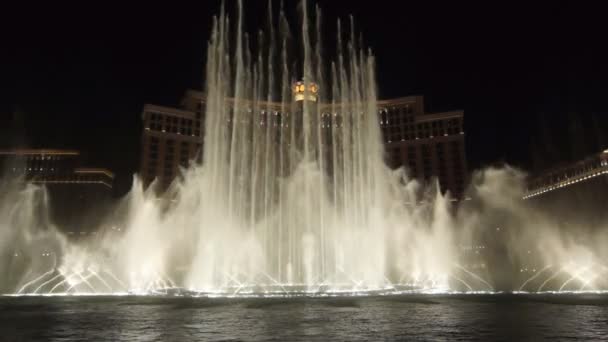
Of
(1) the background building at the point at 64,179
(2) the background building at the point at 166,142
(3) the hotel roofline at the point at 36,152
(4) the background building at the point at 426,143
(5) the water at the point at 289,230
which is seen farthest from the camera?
(3) the hotel roofline at the point at 36,152

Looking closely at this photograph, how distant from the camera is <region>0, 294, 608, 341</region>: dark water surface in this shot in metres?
10.5

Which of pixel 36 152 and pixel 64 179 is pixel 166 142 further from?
pixel 36 152

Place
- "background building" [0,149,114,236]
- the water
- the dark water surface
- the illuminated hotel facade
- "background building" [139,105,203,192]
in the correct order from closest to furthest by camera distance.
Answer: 1. the dark water surface
2. the water
3. "background building" [139,105,203,192]
4. the illuminated hotel facade
5. "background building" [0,149,114,236]

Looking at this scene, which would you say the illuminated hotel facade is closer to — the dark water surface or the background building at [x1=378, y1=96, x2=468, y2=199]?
the background building at [x1=378, y1=96, x2=468, y2=199]

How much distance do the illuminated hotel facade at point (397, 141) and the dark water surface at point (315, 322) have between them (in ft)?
244

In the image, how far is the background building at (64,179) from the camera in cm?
9431

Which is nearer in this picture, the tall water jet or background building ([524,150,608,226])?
the tall water jet

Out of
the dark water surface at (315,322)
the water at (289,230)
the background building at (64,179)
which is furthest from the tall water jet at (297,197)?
the background building at (64,179)

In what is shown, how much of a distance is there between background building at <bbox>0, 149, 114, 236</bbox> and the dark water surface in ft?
276

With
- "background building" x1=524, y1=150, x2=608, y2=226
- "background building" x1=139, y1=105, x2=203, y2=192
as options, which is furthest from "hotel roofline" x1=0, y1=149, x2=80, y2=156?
"background building" x1=524, y1=150, x2=608, y2=226

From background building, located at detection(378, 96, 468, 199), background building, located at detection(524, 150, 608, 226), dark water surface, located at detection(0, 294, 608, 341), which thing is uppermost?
background building, located at detection(378, 96, 468, 199)

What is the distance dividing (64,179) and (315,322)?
9710 cm

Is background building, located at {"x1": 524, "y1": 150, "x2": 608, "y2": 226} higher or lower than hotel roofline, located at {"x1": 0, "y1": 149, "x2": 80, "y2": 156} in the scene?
lower

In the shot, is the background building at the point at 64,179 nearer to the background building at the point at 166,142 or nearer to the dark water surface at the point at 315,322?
the background building at the point at 166,142
